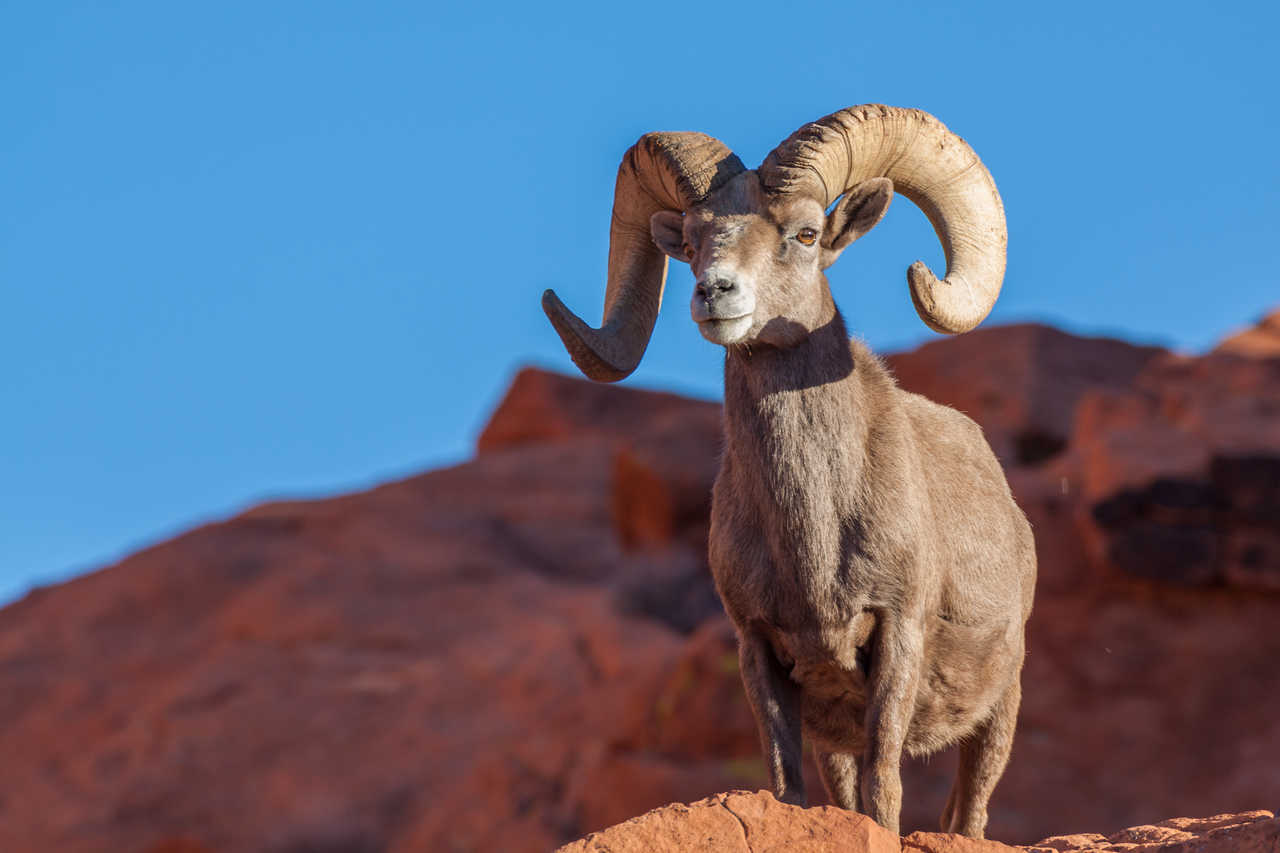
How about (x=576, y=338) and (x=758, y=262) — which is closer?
(x=758, y=262)

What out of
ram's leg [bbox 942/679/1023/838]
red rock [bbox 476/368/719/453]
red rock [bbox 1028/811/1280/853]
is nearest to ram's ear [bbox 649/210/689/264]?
ram's leg [bbox 942/679/1023/838]

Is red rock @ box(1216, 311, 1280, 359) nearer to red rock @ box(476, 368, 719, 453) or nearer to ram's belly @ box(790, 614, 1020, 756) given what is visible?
red rock @ box(476, 368, 719, 453)

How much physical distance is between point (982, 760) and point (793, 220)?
3.24 meters

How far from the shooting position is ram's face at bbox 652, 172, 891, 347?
662cm

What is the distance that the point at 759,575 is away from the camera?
22.9 feet

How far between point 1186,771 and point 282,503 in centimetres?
2073

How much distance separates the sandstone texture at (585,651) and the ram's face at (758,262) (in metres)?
2.09

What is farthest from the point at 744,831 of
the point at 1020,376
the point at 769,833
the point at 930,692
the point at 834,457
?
the point at 1020,376

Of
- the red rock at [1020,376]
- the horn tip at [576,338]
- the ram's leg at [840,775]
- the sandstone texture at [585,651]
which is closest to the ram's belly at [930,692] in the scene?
the ram's leg at [840,775]

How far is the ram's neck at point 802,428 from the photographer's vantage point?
6.92 m

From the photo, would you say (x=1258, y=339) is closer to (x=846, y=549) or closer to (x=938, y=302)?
(x=938, y=302)

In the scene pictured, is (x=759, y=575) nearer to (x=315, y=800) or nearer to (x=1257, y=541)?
(x=1257, y=541)

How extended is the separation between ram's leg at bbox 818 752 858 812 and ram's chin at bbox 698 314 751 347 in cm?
259

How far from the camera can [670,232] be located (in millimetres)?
7523
